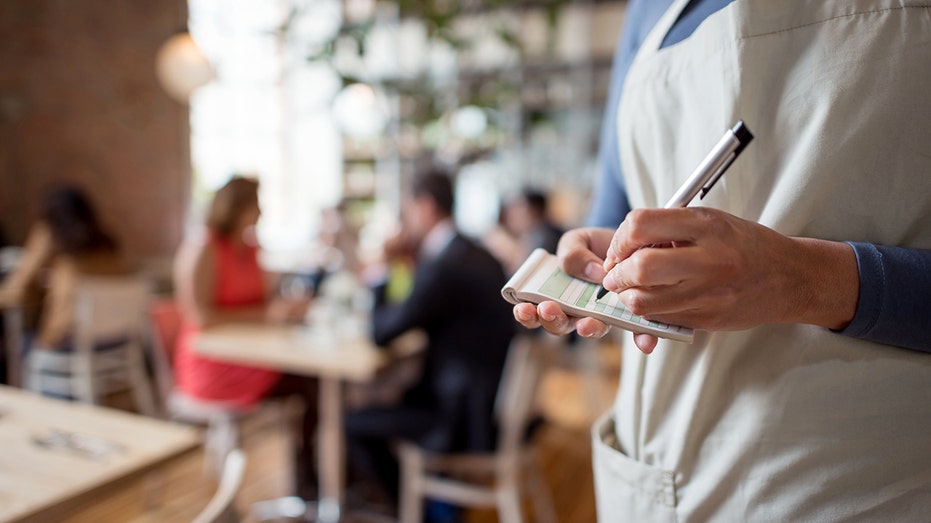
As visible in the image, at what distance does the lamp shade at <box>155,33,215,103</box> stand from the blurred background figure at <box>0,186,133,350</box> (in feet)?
3.03

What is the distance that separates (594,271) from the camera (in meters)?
0.77

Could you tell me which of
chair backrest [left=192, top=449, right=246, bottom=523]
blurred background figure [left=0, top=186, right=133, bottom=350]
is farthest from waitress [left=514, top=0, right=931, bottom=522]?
blurred background figure [left=0, top=186, right=133, bottom=350]

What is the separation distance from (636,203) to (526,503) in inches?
99.9

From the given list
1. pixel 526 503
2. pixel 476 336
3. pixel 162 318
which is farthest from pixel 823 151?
pixel 162 318

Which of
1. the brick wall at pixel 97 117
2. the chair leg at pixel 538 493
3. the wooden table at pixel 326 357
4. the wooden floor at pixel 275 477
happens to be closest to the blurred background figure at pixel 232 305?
the wooden table at pixel 326 357

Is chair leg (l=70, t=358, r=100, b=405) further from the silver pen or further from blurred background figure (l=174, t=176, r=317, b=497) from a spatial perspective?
the silver pen

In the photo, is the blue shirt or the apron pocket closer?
the blue shirt

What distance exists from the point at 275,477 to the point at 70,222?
2.00 metres

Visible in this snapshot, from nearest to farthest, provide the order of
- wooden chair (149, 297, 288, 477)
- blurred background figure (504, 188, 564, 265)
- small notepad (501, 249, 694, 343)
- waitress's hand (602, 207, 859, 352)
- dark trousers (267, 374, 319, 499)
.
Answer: waitress's hand (602, 207, 859, 352), small notepad (501, 249, 694, 343), wooden chair (149, 297, 288, 477), dark trousers (267, 374, 319, 499), blurred background figure (504, 188, 564, 265)

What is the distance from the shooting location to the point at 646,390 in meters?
0.79

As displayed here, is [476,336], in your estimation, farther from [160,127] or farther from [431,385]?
[160,127]

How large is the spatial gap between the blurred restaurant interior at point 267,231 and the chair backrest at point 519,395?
11 mm

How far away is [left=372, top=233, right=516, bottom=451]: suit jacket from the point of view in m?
2.42

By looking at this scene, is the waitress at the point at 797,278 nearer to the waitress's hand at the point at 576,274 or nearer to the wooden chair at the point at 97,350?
the waitress's hand at the point at 576,274
